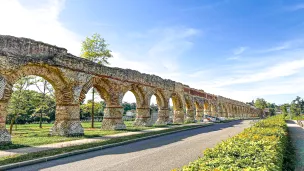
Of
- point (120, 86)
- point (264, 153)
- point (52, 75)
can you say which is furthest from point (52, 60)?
point (264, 153)

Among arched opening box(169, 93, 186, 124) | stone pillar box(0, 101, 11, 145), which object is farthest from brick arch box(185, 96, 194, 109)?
stone pillar box(0, 101, 11, 145)

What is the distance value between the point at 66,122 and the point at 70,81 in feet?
8.16

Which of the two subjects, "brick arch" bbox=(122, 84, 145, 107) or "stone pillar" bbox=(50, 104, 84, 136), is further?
"brick arch" bbox=(122, 84, 145, 107)

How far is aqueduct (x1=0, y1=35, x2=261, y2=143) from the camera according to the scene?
33.4 feet

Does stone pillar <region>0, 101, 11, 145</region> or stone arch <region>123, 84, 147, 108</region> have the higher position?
stone arch <region>123, 84, 147, 108</region>

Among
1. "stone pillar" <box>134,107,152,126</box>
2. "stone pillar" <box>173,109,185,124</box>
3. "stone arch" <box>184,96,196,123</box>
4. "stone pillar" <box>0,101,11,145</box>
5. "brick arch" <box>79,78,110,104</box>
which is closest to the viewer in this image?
"stone pillar" <box>0,101,11,145</box>

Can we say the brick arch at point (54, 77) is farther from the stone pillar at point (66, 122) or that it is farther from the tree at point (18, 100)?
the tree at point (18, 100)

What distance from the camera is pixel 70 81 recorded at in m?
13.4

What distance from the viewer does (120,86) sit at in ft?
58.5

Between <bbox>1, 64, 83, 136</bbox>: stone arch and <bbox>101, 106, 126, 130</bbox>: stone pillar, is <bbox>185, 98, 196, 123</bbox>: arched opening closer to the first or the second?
<bbox>101, 106, 126, 130</bbox>: stone pillar

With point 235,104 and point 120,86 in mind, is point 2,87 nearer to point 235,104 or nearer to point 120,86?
point 120,86

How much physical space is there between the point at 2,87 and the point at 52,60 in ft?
9.96

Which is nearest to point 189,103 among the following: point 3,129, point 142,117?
point 142,117

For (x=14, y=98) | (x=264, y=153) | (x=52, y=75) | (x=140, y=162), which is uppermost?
(x=52, y=75)
